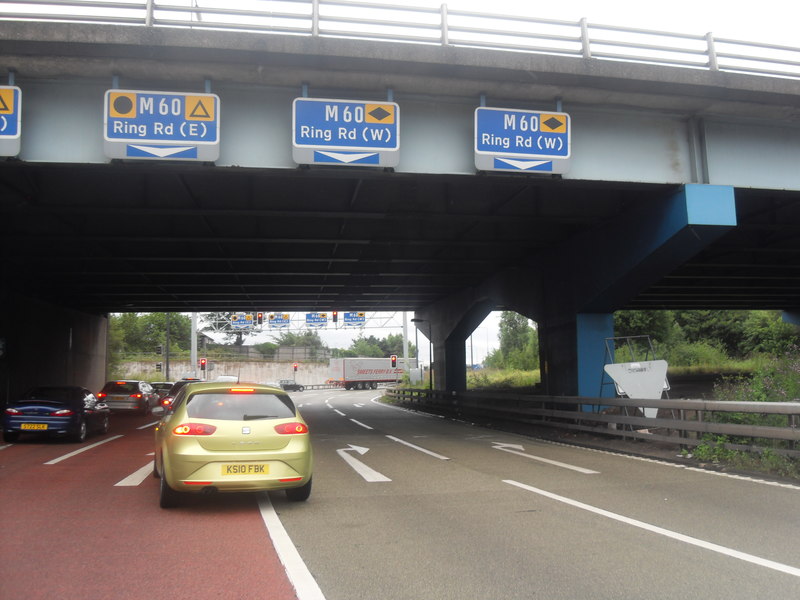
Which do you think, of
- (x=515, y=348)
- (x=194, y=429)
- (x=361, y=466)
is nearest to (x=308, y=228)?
(x=361, y=466)

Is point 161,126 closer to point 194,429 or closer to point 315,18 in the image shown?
point 315,18

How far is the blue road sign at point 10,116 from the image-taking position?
35.5ft

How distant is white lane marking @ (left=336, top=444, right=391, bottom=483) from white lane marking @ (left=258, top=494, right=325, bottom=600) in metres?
2.99

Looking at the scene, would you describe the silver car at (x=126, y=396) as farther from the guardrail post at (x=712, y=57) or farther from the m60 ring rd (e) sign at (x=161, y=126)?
the guardrail post at (x=712, y=57)

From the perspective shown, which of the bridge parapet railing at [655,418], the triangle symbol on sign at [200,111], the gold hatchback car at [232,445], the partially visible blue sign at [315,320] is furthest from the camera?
the partially visible blue sign at [315,320]

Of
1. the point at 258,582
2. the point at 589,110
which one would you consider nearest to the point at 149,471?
the point at 258,582

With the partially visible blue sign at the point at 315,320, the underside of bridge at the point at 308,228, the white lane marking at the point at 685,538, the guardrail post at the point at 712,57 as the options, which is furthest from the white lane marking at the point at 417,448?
the partially visible blue sign at the point at 315,320

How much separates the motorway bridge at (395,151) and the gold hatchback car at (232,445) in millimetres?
4961

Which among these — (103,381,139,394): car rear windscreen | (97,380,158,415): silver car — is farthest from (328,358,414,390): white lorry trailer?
(103,381,139,394): car rear windscreen

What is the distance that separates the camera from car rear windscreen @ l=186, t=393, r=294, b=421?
310 inches

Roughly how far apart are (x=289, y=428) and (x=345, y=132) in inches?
231

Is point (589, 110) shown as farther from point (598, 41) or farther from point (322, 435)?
point (322, 435)

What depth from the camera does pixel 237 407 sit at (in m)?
8.02

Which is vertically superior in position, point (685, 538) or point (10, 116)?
point (10, 116)
